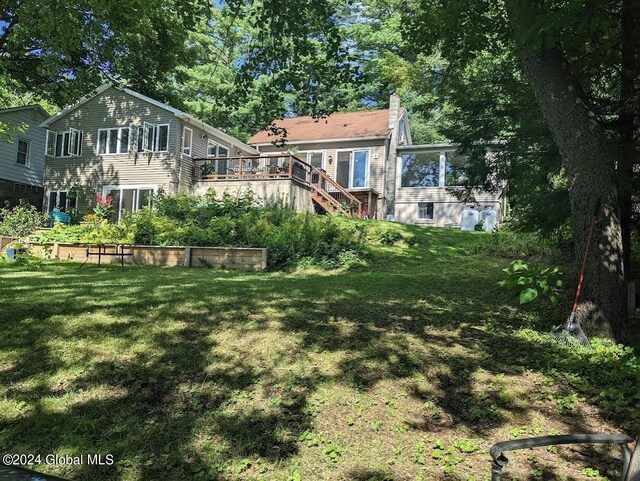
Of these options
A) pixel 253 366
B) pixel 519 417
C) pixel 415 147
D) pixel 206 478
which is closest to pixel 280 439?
pixel 206 478

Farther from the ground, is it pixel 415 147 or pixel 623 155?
pixel 415 147

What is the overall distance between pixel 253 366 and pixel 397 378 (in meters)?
1.16

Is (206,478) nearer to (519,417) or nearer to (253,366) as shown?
(253,366)

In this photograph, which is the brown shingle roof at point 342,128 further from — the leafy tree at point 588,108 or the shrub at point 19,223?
the leafy tree at point 588,108

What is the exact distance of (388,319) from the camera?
5016 mm

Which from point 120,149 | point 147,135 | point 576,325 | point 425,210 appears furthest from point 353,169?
point 576,325

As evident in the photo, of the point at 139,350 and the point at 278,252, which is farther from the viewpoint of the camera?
the point at 278,252

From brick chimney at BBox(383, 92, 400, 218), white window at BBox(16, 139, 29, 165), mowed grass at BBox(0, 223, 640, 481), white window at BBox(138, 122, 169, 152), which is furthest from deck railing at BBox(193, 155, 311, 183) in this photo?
mowed grass at BBox(0, 223, 640, 481)

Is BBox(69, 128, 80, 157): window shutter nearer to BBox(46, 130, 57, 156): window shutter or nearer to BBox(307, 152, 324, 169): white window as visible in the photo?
BBox(46, 130, 57, 156): window shutter

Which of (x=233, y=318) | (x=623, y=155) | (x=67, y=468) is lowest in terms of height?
(x=67, y=468)

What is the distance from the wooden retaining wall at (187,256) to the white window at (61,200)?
33.5 feet

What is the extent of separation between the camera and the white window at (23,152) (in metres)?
22.3

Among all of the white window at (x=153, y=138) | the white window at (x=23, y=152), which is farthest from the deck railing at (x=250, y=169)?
the white window at (x=23, y=152)

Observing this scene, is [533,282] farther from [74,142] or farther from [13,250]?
[74,142]
